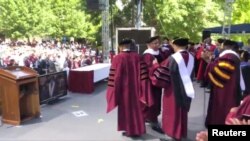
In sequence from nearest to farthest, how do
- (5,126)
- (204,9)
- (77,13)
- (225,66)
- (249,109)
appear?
(249,109) → (225,66) → (5,126) → (204,9) → (77,13)

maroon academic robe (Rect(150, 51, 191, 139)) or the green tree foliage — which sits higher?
the green tree foliage

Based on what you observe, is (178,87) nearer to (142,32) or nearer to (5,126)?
(5,126)

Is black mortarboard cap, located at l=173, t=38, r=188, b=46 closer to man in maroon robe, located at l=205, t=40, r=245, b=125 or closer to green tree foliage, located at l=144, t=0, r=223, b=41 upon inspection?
man in maroon robe, located at l=205, t=40, r=245, b=125

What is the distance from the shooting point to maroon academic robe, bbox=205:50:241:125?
6.55 meters

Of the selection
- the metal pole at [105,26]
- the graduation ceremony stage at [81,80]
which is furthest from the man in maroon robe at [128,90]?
the metal pole at [105,26]

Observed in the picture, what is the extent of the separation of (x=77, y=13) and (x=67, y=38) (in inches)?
124

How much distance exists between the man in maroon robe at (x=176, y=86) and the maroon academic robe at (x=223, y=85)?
1.91 feet

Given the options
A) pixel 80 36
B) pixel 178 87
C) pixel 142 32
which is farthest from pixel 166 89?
pixel 80 36

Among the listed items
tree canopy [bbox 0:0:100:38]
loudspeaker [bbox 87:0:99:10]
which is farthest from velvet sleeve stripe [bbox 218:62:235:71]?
tree canopy [bbox 0:0:100:38]

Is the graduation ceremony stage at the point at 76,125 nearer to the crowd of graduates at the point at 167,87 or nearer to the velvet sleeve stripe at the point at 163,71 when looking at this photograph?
the crowd of graduates at the point at 167,87

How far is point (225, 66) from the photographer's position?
6547 millimetres

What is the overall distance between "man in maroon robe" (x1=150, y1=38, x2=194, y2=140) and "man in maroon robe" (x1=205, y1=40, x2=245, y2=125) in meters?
0.59

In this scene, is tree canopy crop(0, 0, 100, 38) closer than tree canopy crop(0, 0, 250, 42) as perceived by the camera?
No

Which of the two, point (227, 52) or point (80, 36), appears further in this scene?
point (80, 36)
